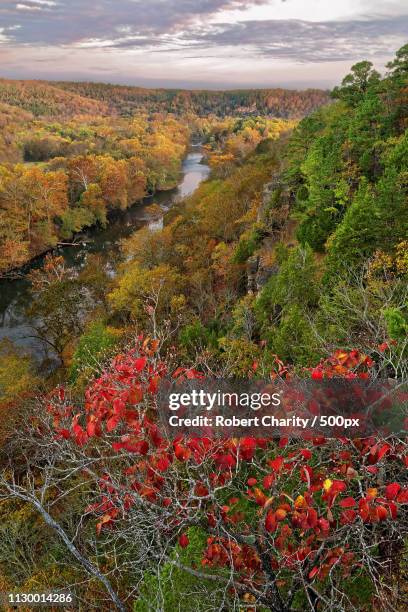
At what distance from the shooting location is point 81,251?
48.2 meters

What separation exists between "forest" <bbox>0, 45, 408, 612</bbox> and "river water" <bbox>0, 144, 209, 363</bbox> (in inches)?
53.8

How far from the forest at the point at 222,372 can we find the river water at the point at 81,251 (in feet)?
4.48

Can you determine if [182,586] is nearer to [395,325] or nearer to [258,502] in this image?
[258,502]

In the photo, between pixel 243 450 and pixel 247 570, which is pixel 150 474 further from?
pixel 247 570

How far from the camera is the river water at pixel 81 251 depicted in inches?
1197

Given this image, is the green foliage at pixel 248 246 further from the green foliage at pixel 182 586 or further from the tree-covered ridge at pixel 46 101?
the tree-covered ridge at pixel 46 101

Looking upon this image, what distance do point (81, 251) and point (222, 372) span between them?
41.5m

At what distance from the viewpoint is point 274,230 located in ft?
94.2

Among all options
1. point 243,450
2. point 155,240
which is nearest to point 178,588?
point 243,450

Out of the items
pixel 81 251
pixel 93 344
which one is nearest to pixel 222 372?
pixel 93 344

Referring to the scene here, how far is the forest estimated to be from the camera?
A: 5535 mm

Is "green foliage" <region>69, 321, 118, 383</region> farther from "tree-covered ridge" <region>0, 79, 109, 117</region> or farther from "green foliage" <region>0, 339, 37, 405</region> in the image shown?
"tree-covered ridge" <region>0, 79, 109, 117</region>

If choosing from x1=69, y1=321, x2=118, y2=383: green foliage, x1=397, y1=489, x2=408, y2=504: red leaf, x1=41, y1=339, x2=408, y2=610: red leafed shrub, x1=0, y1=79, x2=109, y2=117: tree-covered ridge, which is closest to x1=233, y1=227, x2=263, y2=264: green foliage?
x1=69, y1=321, x2=118, y2=383: green foliage

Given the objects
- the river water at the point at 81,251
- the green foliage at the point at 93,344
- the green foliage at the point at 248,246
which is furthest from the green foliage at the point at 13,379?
the green foliage at the point at 248,246
